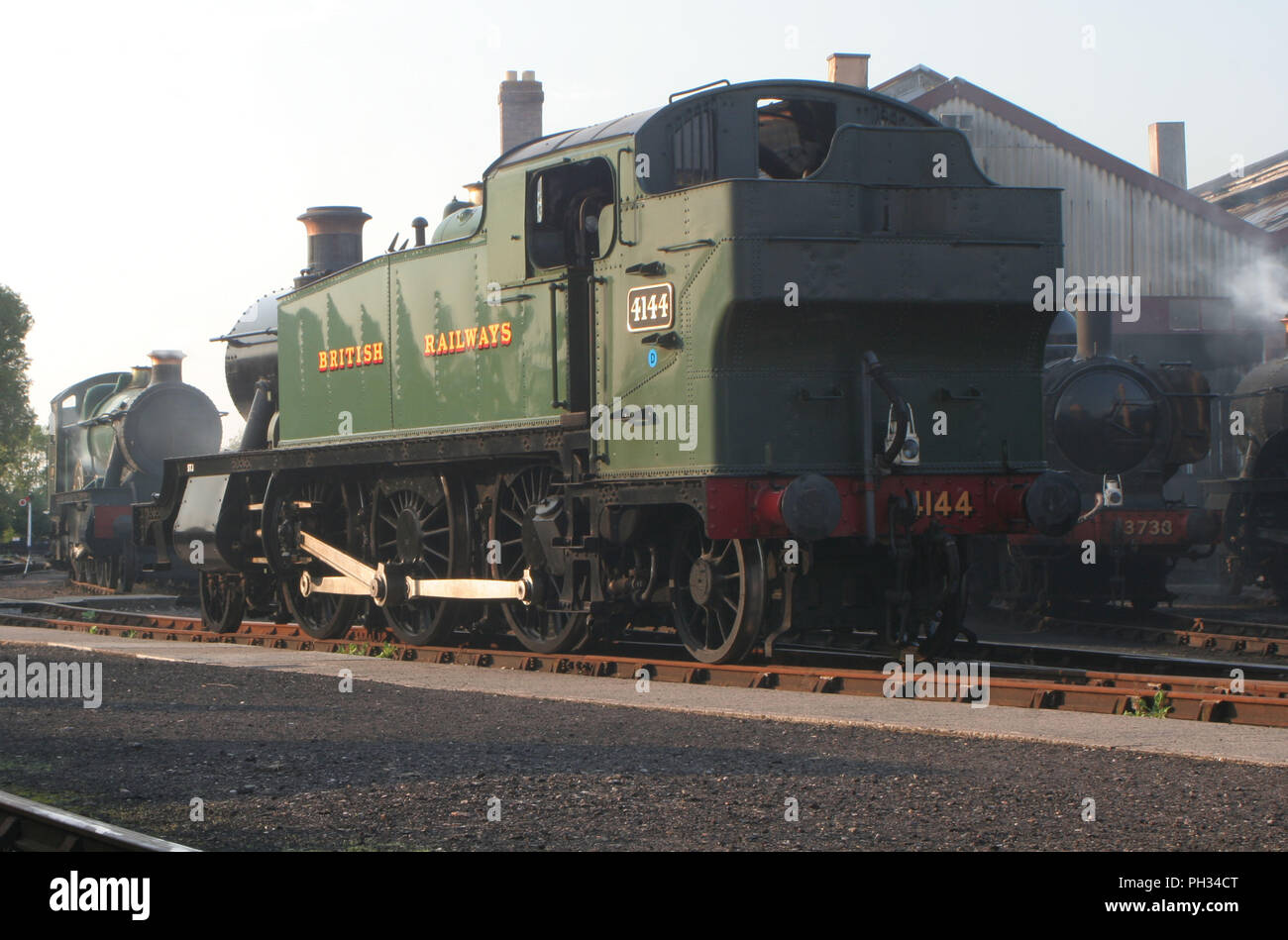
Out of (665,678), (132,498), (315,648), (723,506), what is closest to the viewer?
(723,506)

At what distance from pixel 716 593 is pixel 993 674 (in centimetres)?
191

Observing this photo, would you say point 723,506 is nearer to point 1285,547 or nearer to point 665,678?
point 665,678

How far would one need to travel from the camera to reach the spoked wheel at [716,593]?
388 inches

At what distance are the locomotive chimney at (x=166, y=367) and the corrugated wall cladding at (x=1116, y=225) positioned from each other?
1513 centimetres

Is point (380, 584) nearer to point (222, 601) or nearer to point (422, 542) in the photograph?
point (422, 542)

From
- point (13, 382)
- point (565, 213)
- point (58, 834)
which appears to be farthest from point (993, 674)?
point (13, 382)

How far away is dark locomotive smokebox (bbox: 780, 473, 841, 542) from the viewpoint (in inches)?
365

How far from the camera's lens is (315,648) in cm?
1363

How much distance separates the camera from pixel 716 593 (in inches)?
396

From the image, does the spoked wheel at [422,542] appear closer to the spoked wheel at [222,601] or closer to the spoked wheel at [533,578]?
the spoked wheel at [533,578]
